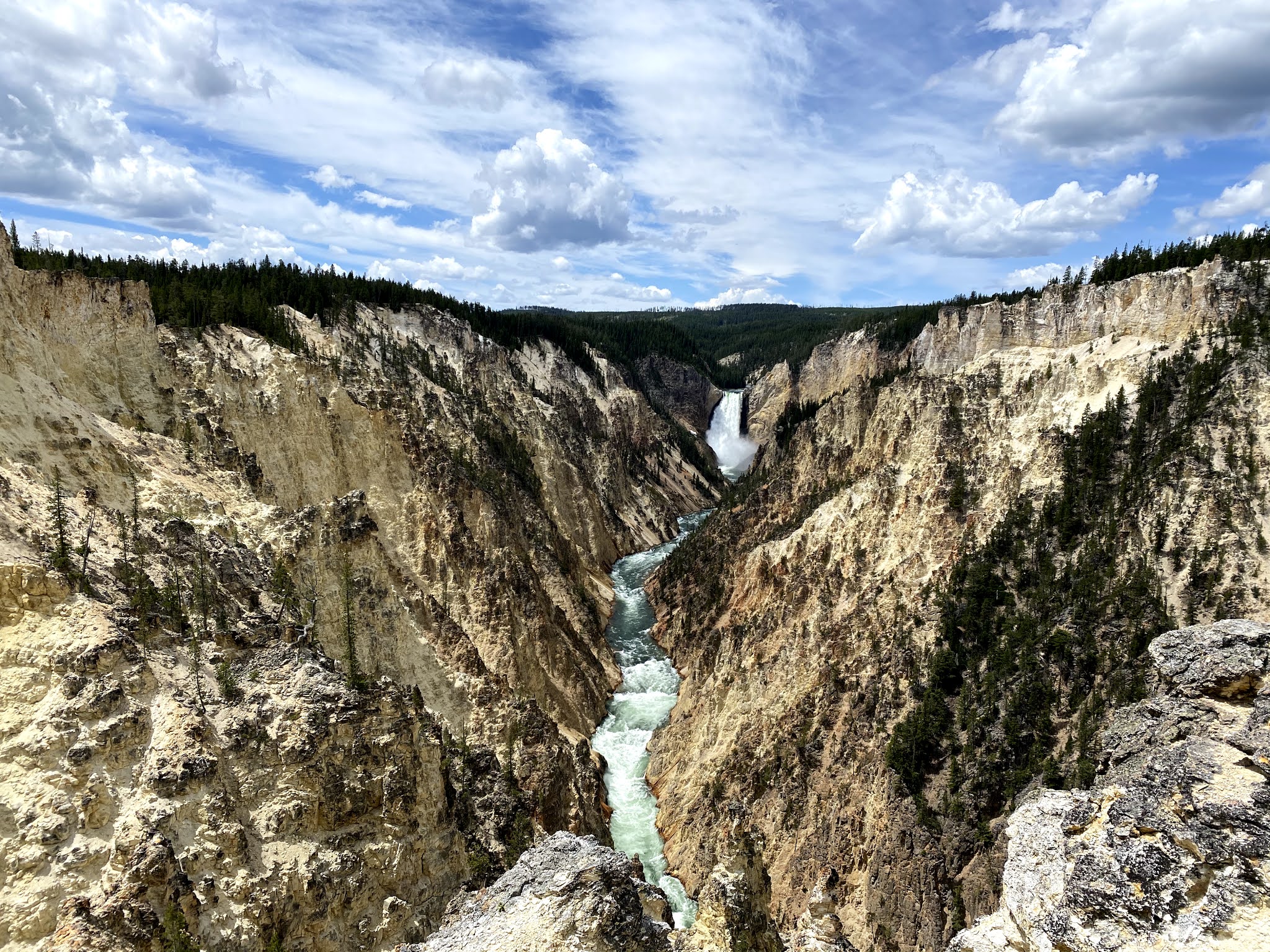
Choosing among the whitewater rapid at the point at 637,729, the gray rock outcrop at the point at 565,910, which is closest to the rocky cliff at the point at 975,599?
the whitewater rapid at the point at 637,729

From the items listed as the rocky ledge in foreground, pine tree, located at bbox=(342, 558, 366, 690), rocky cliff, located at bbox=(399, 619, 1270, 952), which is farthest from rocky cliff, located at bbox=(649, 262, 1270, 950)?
pine tree, located at bbox=(342, 558, 366, 690)

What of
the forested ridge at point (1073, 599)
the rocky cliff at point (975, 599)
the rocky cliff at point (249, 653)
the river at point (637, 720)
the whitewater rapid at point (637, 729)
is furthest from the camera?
the river at point (637, 720)

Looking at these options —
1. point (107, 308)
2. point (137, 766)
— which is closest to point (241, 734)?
point (137, 766)

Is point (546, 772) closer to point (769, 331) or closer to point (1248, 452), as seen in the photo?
point (1248, 452)

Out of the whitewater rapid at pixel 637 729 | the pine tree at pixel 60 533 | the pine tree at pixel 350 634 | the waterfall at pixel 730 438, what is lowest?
the whitewater rapid at pixel 637 729

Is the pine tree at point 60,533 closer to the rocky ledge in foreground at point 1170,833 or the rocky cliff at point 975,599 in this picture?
the rocky ledge in foreground at point 1170,833
